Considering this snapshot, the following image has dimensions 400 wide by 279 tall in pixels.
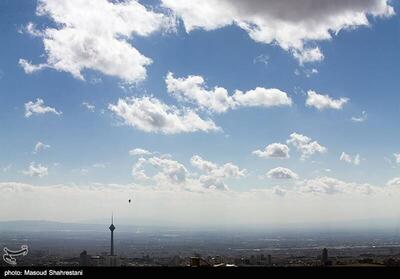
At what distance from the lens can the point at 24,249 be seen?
20703 mm
